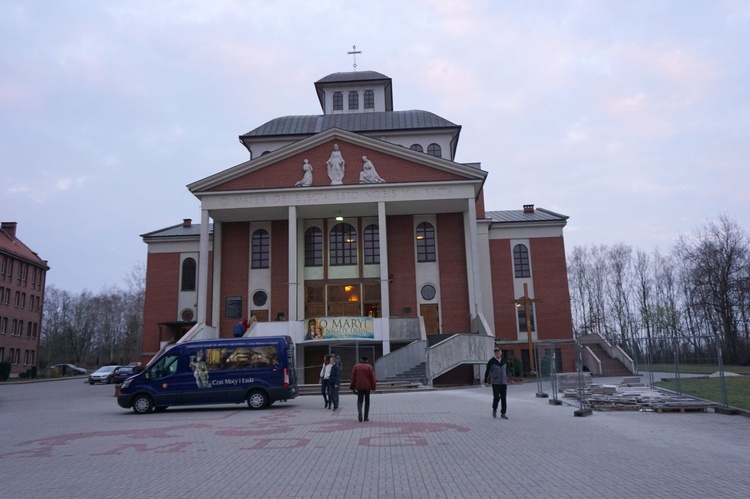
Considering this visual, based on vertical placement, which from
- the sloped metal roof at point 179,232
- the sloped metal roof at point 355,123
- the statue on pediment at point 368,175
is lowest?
the sloped metal roof at point 179,232

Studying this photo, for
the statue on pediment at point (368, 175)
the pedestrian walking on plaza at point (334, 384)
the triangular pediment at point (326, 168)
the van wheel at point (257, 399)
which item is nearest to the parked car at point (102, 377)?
the triangular pediment at point (326, 168)

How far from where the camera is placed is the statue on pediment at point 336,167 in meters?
33.8

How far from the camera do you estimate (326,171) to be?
34094 mm

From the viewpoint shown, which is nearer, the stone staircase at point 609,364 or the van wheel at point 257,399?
the van wheel at point 257,399

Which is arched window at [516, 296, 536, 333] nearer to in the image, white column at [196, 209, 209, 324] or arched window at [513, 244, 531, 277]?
arched window at [513, 244, 531, 277]

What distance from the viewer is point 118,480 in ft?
26.7

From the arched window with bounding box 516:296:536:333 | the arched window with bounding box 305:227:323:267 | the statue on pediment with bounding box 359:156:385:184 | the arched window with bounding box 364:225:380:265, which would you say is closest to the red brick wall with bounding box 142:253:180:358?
the arched window with bounding box 305:227:323:267

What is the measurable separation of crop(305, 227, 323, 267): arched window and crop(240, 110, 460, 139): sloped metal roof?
8307 millimetres

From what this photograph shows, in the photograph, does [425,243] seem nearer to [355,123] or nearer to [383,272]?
[383,272]

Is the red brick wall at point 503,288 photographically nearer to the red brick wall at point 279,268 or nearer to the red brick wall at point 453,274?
the red brick wall at point 453,274

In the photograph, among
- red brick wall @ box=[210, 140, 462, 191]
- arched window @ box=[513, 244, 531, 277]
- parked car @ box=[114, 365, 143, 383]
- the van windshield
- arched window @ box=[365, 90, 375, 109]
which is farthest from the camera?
arched window @ box=[365, 90, 375, 109]

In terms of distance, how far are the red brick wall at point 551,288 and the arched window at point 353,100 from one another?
18755mm

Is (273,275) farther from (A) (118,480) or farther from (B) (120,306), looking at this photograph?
(B) (120,306)

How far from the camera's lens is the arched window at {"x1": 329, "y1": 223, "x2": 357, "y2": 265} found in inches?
1427
